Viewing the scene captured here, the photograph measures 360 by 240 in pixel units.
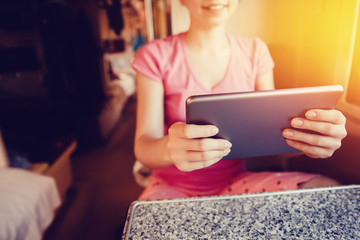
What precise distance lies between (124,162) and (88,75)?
1.12 meters

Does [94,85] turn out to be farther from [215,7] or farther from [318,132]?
[318,132]

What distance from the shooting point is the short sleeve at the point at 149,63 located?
0.85m

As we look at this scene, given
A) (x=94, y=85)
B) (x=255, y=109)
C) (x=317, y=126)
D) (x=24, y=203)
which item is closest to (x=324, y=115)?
(x=317, y=126)

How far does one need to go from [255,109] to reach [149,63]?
0.46 metres

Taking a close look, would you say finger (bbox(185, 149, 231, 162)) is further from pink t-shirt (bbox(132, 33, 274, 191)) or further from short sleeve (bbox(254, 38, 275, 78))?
short sleeve (bbox(254, 38, 275, 78))

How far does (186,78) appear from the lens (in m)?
0.85

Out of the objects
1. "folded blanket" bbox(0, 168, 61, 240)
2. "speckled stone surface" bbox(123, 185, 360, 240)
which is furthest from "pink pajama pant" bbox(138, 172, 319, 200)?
"folded blanket" bbox(0, 168, 61, 240)

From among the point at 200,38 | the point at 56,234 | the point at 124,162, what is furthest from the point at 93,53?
the point at 200,38

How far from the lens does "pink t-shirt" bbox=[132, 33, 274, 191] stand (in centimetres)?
84

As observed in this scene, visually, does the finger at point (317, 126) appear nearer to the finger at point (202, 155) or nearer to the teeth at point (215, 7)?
the finger at point (202, 155)

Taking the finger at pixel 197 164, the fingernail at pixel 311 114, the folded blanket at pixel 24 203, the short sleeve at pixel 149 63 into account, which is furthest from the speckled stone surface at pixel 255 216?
the folded blanket at pixel 24 203

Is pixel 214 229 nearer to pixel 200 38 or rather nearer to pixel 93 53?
pixel 200 38

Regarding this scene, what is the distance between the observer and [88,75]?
2990 mm

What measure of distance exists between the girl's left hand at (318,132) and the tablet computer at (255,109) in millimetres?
14
